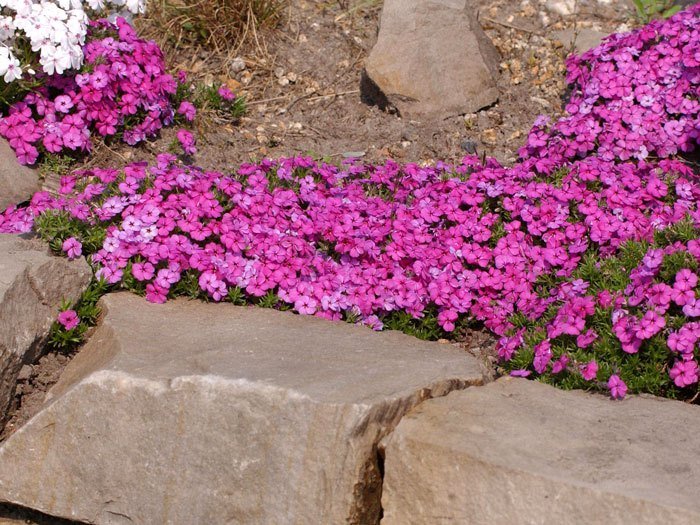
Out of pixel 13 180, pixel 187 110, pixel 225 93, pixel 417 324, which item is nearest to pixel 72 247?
pixel 13 180

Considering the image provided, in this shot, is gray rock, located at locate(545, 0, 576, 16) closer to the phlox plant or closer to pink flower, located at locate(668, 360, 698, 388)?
the phlox plant

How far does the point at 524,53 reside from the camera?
6539 mm

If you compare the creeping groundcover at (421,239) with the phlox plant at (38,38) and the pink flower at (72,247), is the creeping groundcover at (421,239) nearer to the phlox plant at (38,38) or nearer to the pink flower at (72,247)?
the pink flower at (72,247)

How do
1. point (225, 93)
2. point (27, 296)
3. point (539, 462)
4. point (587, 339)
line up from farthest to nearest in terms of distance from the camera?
point (225, 93)
point (27, 296)
point (587, 339)
point (539, 462)

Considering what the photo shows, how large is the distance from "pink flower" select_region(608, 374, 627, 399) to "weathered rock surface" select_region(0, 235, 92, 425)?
225cm

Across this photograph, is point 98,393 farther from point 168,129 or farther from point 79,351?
point 168,129

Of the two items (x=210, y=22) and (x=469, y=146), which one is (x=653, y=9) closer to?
(x=469, y=146)

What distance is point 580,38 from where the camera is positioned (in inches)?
258

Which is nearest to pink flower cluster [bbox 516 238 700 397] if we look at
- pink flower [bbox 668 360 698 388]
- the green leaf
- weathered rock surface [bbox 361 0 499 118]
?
pink flower [bbox 668 360 698 388]

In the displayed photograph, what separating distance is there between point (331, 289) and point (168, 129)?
1989 millimetres

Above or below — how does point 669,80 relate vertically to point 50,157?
above

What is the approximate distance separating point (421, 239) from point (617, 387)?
1275 mm

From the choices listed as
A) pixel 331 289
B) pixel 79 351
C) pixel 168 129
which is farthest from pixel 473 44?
pixel 79 351

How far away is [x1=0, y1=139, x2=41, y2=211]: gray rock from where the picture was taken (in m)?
4.96
